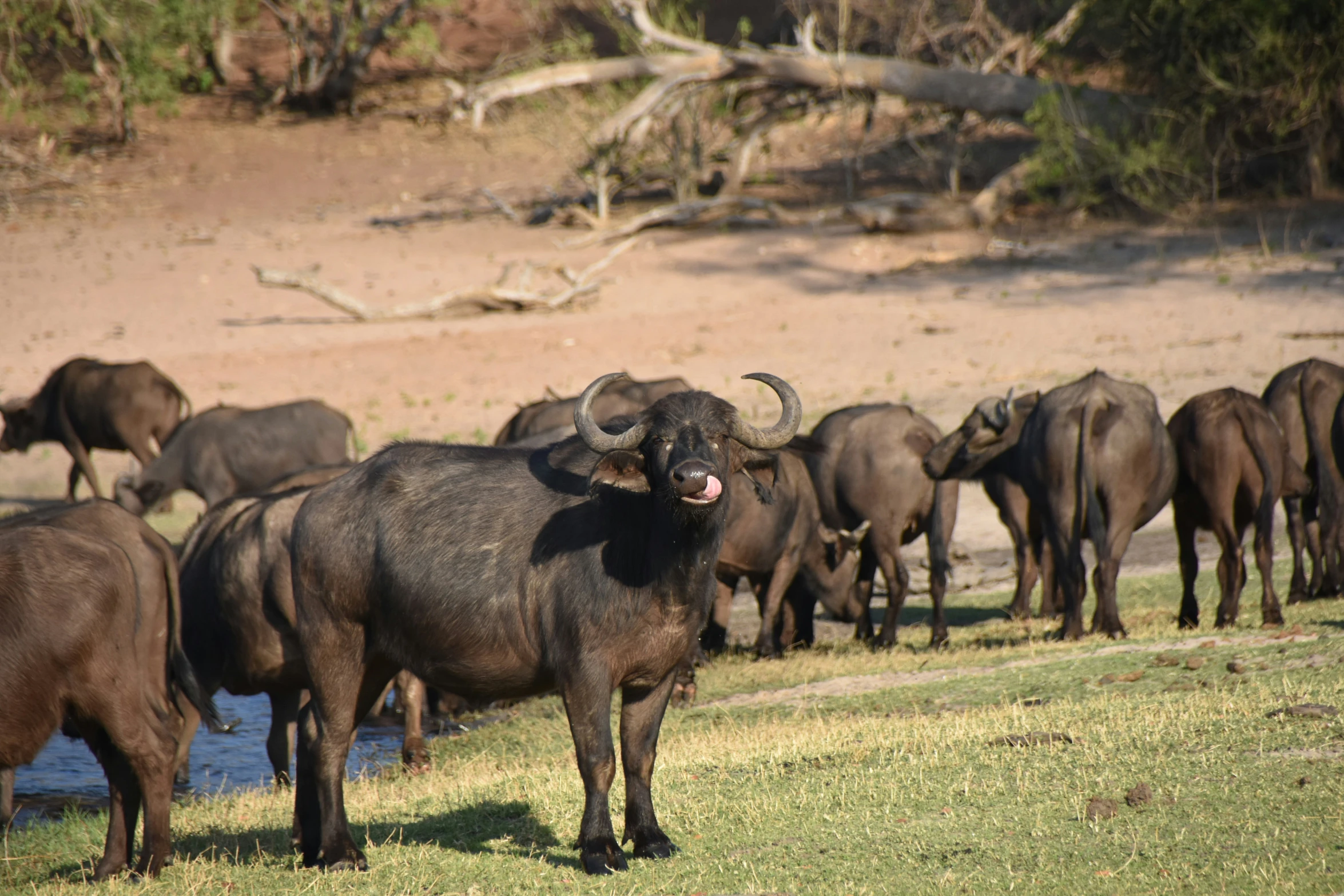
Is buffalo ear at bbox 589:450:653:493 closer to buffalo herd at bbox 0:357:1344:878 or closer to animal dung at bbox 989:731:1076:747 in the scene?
buffalo herd at bbox 0:357:1344:878

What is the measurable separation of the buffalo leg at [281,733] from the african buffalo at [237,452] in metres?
7.13

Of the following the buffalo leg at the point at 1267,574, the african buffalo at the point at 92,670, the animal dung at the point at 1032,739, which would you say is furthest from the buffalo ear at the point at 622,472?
the buffalo leg at the point at 1267,574

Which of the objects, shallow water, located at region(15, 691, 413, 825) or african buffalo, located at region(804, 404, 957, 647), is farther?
african buffalo, located at region(804, 404, 957, 647)

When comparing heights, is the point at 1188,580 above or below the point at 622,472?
below

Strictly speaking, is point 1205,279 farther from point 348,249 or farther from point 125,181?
point 125,181

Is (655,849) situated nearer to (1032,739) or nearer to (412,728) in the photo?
(1032,739)

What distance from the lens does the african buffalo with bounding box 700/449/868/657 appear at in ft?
39.7

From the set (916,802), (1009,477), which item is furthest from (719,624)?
(916,802)

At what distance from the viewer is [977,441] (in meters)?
13.0

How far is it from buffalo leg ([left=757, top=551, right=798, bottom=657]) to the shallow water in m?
3.05

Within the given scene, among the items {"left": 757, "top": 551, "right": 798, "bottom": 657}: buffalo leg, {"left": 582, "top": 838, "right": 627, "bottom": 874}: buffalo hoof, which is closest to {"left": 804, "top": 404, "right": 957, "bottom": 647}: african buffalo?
{"left": 757, "top": 551, "right": 798, "bottom": 657}: buffalo leg

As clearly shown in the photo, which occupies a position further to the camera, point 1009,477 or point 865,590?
point 865,590

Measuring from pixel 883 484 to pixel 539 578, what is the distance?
754 cm

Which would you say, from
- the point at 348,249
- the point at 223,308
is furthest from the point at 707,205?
the point at 223,308
